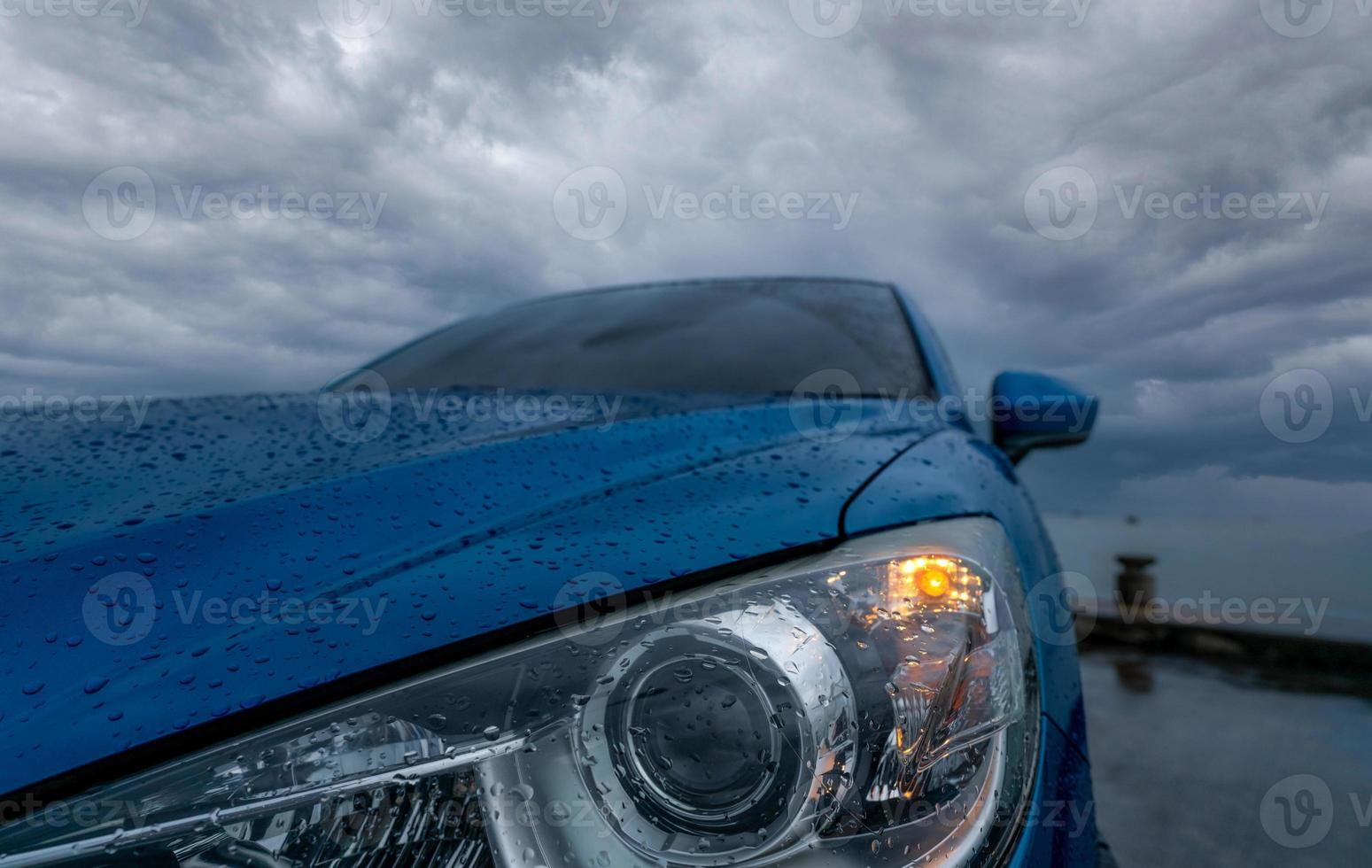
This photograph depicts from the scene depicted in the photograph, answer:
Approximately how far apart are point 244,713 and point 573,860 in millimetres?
286

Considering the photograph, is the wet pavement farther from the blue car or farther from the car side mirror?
the blue car

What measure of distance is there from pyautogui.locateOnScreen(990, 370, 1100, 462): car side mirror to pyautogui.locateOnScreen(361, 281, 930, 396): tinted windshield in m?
0.35

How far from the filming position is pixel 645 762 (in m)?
0.70

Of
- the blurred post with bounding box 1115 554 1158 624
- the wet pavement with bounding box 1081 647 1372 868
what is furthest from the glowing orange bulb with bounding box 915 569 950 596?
the blurred post with bounding box 1115 554 1158 624

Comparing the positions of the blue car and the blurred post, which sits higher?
the blue car

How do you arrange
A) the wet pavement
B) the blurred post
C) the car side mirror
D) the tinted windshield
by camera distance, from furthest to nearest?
the blurred post → the wet pavement → the car side mirror → the tinted windshield

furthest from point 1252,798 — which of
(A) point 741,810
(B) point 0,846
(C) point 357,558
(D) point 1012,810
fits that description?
(B) point 0,846

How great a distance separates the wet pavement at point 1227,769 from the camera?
9.09 ft

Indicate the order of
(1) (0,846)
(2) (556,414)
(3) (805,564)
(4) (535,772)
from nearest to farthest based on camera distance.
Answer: (1) (0,846) → (4) (535,772) → (3) (805,564) → (2) (556,414)

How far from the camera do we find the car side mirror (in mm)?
2297

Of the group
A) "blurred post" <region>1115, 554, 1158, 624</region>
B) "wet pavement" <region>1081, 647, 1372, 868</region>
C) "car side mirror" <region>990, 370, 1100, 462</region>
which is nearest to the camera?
"car side mirror" <region>990, 370, 1100, 462</region>

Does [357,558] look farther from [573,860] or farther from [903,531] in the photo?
[903,531]

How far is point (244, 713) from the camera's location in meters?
0.65

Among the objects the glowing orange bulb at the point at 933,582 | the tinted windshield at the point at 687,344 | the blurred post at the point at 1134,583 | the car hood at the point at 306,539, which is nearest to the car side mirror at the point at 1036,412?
the tinted windshield at the point at 687,344
